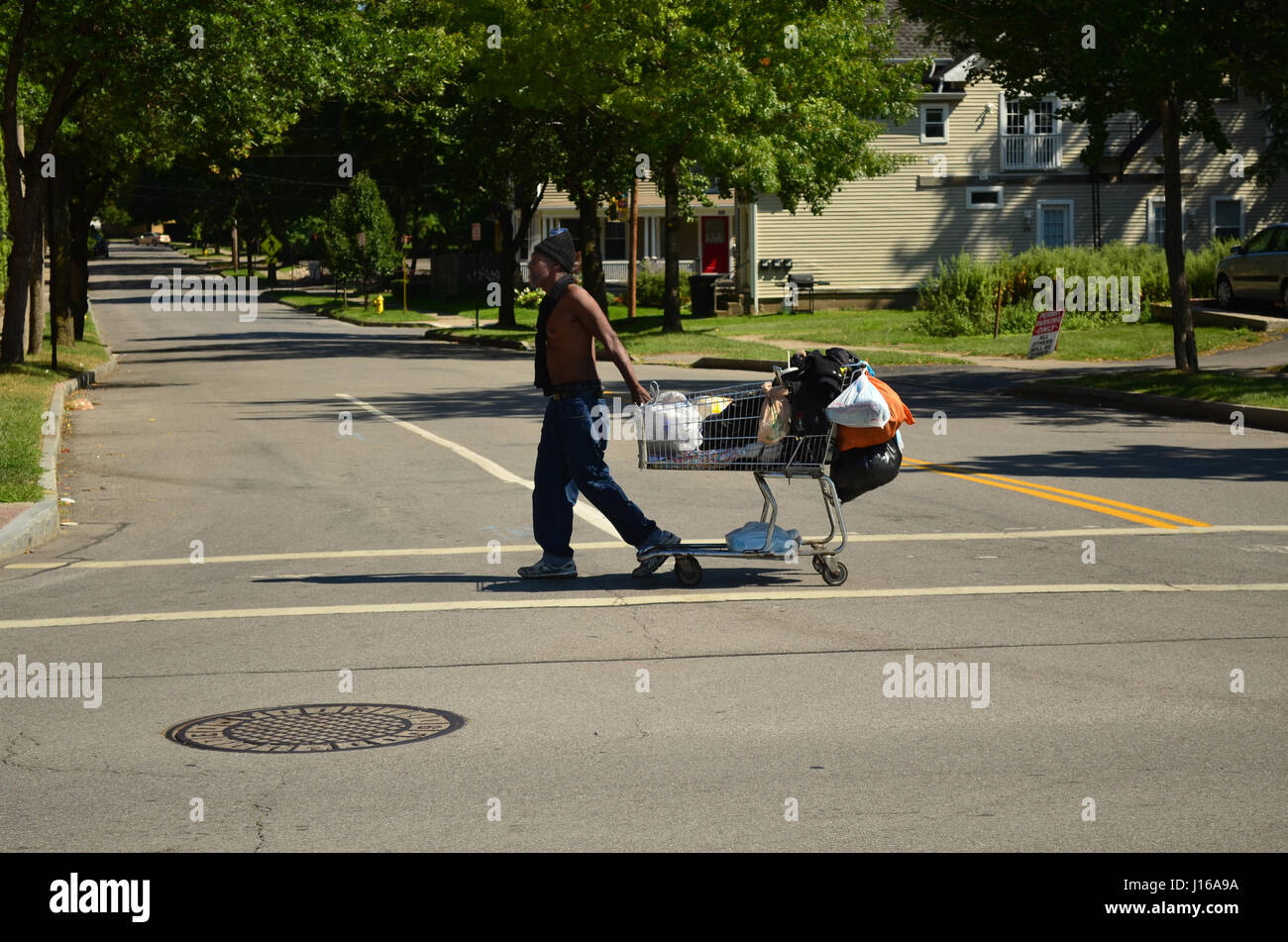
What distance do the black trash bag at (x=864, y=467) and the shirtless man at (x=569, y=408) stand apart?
44.2 inches

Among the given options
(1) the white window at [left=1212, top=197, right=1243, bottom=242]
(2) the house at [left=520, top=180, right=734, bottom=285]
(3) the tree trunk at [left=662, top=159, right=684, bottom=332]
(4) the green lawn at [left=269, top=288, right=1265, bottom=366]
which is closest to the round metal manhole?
(4) the green lawn at [left=269, top=288, right=1265, bottom=366]

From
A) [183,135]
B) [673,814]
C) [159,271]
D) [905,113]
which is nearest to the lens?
[673,814]

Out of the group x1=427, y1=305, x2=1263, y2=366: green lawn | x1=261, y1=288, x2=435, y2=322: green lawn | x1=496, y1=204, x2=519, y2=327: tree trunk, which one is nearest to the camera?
x1=427, y1=305, x2=1263, y2=366: green lawn

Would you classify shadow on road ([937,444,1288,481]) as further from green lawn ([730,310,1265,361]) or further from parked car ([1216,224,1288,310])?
parked car ([1216,224,1288,310])

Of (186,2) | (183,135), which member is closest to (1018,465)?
(186,2)

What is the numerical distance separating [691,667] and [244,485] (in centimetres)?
870

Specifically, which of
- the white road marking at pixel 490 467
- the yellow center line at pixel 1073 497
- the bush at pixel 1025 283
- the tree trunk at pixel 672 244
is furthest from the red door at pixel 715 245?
→ the yellow center line at pixel 1073 497

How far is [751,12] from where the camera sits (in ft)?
126

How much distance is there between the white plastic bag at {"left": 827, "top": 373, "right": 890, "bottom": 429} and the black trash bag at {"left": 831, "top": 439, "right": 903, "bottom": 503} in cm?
35

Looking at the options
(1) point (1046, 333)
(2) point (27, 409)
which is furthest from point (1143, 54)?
(2) point (27, 409)

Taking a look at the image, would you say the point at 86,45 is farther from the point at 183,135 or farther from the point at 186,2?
the point at 183,135

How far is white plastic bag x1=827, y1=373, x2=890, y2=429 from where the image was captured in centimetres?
942

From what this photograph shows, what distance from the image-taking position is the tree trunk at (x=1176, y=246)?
24.6 meters

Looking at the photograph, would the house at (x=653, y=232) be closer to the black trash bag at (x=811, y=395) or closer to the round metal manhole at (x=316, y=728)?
the black trash bag at (x=811, y=395)
